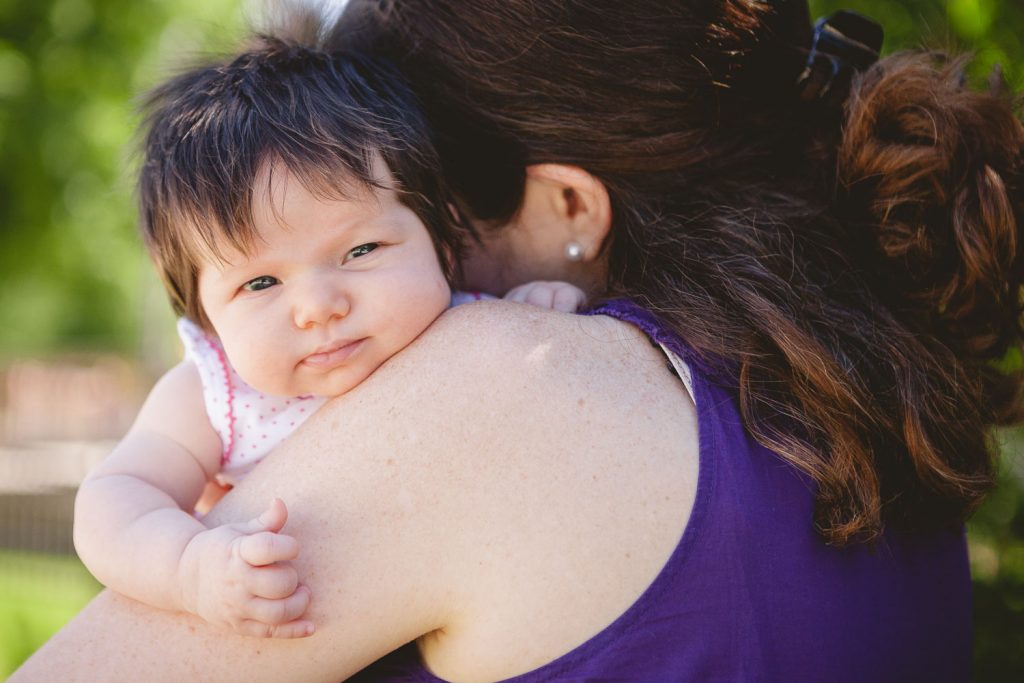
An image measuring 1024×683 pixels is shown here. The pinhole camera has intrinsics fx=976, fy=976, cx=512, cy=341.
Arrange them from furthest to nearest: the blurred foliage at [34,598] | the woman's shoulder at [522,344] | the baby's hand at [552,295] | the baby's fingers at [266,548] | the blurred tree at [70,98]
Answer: the blurred tree at [70,98], the blurred foliage at [34,598], the baby's hand at [552,295], the woman's shoulder at [522,344], the baby's fingers at [266,548]

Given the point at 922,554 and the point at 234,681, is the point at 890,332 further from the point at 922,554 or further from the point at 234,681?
the point at 234,681

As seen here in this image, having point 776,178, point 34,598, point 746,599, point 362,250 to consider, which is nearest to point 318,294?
point 362,250

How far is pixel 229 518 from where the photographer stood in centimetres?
148

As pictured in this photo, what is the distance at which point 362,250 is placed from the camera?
170 centimetres

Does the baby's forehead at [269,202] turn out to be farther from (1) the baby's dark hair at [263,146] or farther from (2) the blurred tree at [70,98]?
(2) the blurred tree at [70,98]

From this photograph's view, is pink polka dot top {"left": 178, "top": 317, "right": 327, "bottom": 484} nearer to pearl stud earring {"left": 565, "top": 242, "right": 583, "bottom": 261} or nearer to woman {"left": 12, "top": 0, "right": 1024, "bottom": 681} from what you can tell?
woman {"left": 12, "top": 0, "right": 1024, "bottom": 681}

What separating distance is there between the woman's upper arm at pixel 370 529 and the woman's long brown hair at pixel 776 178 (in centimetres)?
37

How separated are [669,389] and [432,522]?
416 millimetres

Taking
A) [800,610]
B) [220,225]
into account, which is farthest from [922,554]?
[220,225]

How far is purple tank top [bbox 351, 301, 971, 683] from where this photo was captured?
1.37 meters

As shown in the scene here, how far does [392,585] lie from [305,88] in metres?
0.93

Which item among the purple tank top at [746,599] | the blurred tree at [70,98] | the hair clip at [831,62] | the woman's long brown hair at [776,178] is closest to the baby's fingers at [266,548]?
the purple tank top at [746,599]

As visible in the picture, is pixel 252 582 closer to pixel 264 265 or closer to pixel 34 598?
pixel 264 265

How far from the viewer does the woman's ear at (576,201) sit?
1915 millimetres
